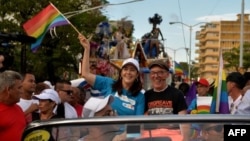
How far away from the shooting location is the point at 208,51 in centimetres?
16150

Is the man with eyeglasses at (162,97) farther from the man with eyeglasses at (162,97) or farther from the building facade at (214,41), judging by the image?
the building facade at (214,41)

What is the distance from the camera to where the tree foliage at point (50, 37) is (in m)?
35.7

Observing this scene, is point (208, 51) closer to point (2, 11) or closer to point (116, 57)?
point (2, 11)

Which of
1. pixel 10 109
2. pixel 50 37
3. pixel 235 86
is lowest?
pixel 10 109

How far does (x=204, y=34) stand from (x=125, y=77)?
166606mm

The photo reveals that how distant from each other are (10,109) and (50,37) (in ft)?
103

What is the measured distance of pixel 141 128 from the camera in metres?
3.08

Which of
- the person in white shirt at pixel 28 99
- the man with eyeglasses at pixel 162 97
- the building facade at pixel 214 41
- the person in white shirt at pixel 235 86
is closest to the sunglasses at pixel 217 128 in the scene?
the man with eyeglasses at pixel 162 97

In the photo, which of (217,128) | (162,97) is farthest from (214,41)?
(217,128)

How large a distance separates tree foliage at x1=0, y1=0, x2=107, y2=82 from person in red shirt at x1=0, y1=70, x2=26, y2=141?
29228 millimetres

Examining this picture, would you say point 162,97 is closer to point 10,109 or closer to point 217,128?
point 10,109

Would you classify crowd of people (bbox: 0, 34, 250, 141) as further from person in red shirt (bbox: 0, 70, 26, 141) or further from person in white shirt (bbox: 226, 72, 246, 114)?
person in white shirt (bbox: 226, 72, 246, 114)

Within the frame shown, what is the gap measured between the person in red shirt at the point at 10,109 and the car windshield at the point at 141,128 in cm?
184

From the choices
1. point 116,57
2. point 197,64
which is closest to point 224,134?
point 116,57
